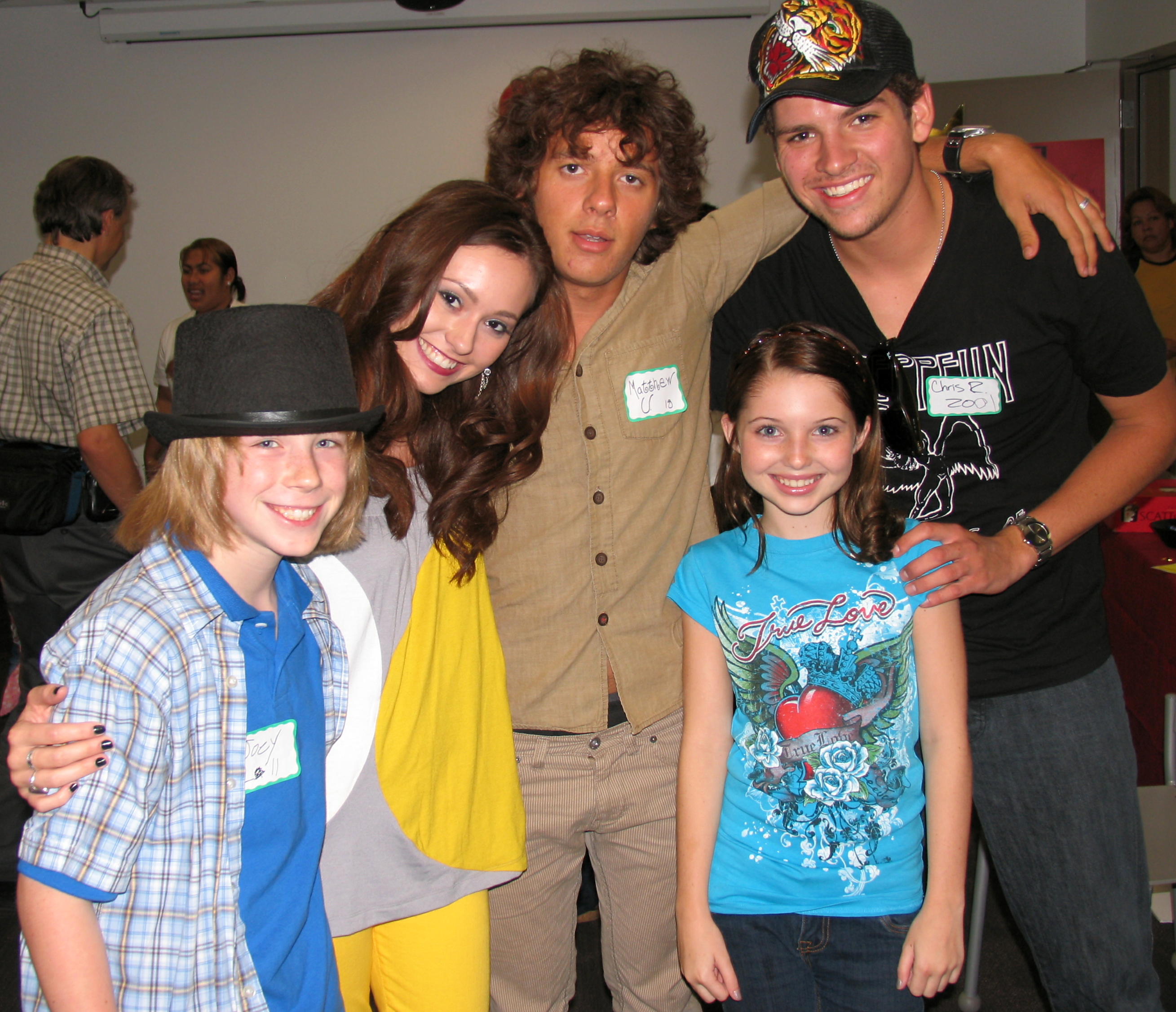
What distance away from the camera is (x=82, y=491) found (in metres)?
3.06

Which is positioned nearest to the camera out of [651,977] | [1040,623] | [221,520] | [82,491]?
[221,520]

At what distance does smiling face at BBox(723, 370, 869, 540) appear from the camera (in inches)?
60.9

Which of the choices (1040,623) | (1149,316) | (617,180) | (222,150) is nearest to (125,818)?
(617,180)

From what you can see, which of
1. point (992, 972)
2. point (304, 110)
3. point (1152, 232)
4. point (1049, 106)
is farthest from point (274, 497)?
point (304, 110)

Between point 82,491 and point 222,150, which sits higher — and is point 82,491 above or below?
below

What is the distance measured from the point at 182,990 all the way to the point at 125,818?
0.27 meters

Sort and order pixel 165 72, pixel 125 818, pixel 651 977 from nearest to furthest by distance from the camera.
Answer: pixel 125 818, pixel 651 977, pixel 165 72

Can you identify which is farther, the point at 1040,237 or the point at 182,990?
the point at 1040,237

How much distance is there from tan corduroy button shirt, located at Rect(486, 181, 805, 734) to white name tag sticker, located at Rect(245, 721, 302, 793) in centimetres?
51

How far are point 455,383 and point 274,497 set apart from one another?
1.89 ft

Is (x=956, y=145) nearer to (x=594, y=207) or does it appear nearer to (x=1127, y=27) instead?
(x=594, y=207)

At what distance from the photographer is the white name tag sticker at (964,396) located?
65.7 inches

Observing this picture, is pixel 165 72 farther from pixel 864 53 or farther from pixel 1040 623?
pixel 1040 623

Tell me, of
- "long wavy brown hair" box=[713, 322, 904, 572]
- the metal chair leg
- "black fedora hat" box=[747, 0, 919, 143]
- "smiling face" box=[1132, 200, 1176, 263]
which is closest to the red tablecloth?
the metal chair leg
